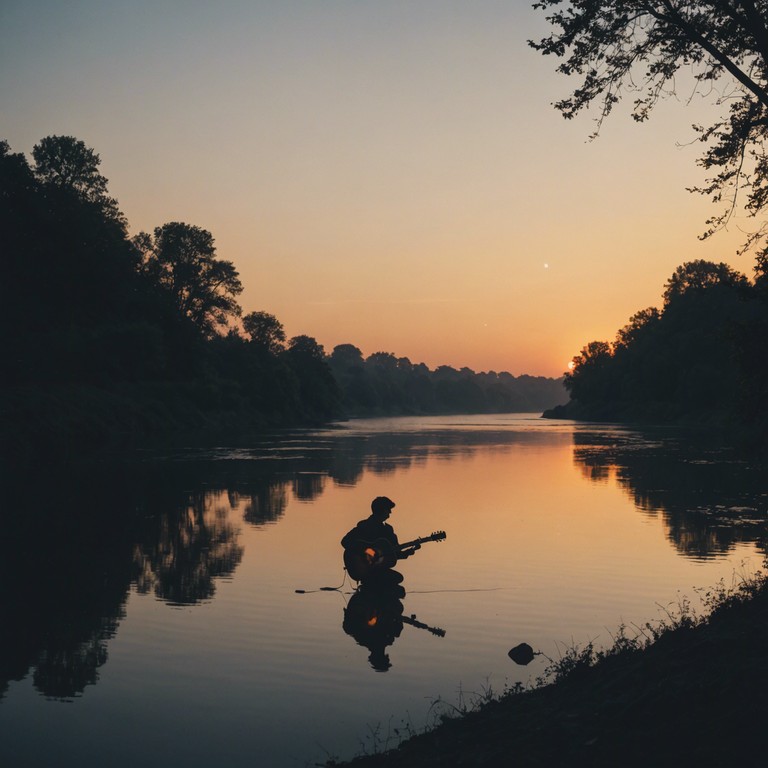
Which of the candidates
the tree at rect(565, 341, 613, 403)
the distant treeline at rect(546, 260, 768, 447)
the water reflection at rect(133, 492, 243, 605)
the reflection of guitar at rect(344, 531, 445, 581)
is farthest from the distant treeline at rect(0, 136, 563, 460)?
the tree at rect(565, 341, 613, 403)

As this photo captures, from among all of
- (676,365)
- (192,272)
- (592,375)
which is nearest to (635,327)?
(592,375)

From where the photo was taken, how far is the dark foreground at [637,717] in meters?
7.52

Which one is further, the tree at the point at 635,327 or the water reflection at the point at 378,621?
the tree at the point at 635,327

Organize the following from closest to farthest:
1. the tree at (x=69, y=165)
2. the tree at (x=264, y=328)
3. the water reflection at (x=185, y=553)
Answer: the water reflection at (x=185, y=553) → the tree at (x=69, y=165) → the tree at (x=264, y=328)

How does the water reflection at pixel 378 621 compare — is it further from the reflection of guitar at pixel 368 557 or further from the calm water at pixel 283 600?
the reflection of guitar at pixel 368 557

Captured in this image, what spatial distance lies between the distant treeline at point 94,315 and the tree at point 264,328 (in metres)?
30.2

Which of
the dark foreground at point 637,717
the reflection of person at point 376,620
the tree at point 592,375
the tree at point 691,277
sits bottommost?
the reflection of person at point 376,620

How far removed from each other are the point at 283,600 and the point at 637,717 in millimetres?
9656

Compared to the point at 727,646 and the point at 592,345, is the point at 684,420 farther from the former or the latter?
the point at 727,646

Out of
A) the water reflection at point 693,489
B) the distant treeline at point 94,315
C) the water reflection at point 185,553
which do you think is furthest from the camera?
the distant treeline at point 94,315

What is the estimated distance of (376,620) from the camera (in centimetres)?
1551

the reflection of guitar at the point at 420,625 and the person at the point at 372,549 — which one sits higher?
the person at the point at 372,549

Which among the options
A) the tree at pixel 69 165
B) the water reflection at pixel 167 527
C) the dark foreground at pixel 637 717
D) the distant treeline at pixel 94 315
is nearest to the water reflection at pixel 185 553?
the water reflection at pixel 167 527

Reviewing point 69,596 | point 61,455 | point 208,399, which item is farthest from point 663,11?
point 208,399
